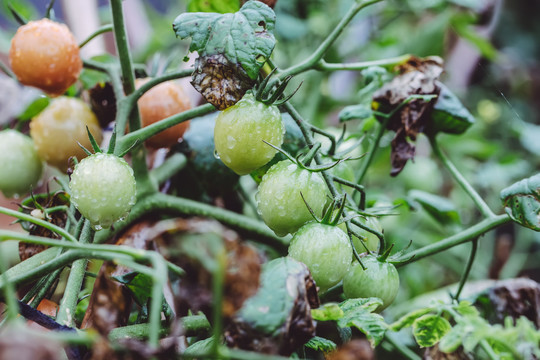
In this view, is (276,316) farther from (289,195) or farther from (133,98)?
(133,98)

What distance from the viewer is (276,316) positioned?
30cm

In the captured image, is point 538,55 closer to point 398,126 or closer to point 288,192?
point 398,126

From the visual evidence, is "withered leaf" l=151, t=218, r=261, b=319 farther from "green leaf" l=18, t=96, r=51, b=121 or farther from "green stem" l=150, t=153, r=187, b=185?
"green leaf" l=18, t=96, r=51, b=121

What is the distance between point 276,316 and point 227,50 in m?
0.21

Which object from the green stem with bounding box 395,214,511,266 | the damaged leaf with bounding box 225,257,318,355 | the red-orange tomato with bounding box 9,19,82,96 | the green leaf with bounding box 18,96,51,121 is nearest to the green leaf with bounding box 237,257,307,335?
the damaged leaf with bounding box 225,257,318,355

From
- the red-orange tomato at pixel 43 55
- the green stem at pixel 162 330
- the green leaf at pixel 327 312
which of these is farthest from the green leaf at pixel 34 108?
the green leaf at pixel 327 312

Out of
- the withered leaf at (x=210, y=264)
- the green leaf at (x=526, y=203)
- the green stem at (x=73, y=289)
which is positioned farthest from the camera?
the green leaf at (x=526, y=203)

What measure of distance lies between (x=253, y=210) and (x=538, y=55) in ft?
5.39

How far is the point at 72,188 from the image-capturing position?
37cm

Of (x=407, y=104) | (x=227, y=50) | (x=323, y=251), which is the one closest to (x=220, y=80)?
(x=227, y=50)

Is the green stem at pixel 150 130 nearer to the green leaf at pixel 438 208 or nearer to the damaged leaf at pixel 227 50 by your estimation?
the damaged leaf at pixel 227 50

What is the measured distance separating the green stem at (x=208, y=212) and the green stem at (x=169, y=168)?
3cm

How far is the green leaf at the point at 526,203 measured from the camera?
0.46 m

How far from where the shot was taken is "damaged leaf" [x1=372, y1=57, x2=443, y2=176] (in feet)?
1.82
